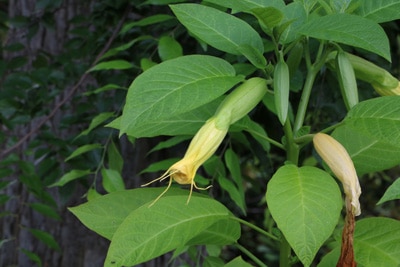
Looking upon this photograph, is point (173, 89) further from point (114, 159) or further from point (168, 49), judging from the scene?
point (114, 159)

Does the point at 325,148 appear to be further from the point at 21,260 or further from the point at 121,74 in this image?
the point at 21,260

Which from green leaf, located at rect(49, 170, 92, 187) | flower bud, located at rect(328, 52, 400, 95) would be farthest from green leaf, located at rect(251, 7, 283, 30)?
green leaf, located at rect(49, 170, 92, 187)

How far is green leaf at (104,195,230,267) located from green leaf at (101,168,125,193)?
0.68 meters

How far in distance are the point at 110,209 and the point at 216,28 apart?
0.99 feet

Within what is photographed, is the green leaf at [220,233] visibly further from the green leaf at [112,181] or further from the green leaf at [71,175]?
the green leaf at [71,175]

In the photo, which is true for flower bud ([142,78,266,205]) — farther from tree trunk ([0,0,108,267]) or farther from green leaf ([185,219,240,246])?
tree trunk ([0,0,108,267])

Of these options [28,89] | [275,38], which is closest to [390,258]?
[275,38]

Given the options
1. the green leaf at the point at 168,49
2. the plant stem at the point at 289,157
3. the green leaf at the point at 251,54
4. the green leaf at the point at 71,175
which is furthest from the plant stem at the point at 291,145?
the green leaf at the point at 71,175

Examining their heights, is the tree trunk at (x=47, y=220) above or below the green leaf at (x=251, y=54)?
below

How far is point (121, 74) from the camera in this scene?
5.90ft

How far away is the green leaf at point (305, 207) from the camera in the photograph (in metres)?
0.74

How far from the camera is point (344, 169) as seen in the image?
2.65 feet

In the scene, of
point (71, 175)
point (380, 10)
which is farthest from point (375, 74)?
point (71, 175)

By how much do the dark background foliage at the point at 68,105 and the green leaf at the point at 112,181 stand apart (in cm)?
4
